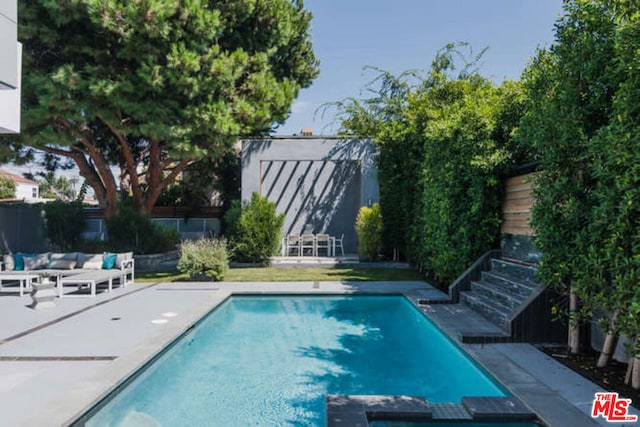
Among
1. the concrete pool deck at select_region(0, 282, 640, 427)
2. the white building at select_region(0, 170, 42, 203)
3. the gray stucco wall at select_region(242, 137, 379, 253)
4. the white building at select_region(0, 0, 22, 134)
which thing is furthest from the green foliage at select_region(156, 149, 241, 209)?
the white building at select_region(0, 170, 42, 203)

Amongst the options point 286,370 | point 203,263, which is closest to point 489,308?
point 286,370

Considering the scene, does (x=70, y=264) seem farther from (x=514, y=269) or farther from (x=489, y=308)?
(x=514, y=269)

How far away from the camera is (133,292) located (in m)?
10.1

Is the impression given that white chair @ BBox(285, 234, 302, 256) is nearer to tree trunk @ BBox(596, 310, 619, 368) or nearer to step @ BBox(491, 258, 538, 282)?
step @ BBox(491, 258, 538, 282)

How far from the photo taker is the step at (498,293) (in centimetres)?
682

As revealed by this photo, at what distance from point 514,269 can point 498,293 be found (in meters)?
0.60

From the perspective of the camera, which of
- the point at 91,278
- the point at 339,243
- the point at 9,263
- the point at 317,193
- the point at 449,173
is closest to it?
the point at 449,173

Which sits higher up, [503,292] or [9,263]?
[9,263]

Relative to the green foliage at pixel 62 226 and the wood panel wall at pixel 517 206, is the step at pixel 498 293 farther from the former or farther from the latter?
the green foliage at pixel 62 226

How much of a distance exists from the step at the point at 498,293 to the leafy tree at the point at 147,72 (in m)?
8.00

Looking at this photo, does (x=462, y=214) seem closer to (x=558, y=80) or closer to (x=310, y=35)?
(x=558, y=80)

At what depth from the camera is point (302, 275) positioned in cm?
1288

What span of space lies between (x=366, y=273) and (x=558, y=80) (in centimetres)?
880

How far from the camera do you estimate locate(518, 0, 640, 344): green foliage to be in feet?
12.9
